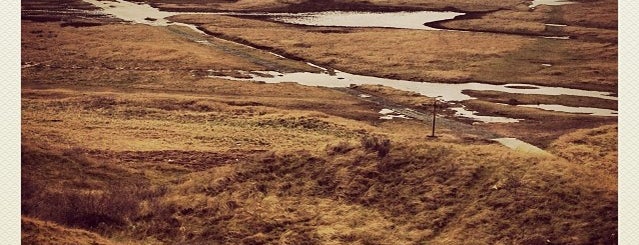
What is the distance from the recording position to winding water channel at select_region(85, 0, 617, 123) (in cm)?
833

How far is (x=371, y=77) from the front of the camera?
9086 millimetres

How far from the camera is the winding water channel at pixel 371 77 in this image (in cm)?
833

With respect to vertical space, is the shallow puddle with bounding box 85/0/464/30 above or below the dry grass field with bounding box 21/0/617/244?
above

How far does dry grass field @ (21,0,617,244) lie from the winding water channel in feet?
0.42

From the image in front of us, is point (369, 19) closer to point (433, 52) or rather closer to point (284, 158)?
point (433, 52)

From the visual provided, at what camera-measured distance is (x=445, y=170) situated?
795 cm

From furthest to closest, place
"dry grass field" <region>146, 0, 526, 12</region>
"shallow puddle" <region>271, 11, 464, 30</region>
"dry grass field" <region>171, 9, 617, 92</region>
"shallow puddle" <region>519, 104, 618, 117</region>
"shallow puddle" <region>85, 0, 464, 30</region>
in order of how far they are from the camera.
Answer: "shallow puddle" <region>271, 11, 464, 30</region> < "shallow puddle" <region>85, 0, 464, 30</region> < "dry grass field" <region>146, 0, 526, 12</region> < "dry grass field" <region>171, 9, 617, 92</region> < "shallow puddle" <region>519, 104, 618, 117</region>

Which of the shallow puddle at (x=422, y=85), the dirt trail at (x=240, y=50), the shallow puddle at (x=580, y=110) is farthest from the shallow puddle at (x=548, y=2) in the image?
the dirt trail at (x=240, y=50)

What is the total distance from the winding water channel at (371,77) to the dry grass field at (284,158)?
5.1 inches

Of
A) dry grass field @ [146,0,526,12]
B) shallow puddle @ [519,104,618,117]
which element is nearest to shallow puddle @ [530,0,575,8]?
dry grass field @ [146,0,526,12]

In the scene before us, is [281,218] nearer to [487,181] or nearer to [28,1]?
[487,181]

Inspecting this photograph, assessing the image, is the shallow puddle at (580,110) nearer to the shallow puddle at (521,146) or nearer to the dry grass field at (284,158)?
the dry grass field at (284,158)

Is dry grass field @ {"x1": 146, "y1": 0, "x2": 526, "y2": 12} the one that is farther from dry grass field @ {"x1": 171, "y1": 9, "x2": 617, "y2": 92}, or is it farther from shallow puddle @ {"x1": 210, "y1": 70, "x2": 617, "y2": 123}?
shallow puddle @ {"x1": 210, "y1": 70, "x2": 617, "y2": 123}

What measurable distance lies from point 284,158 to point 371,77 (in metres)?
1.91
